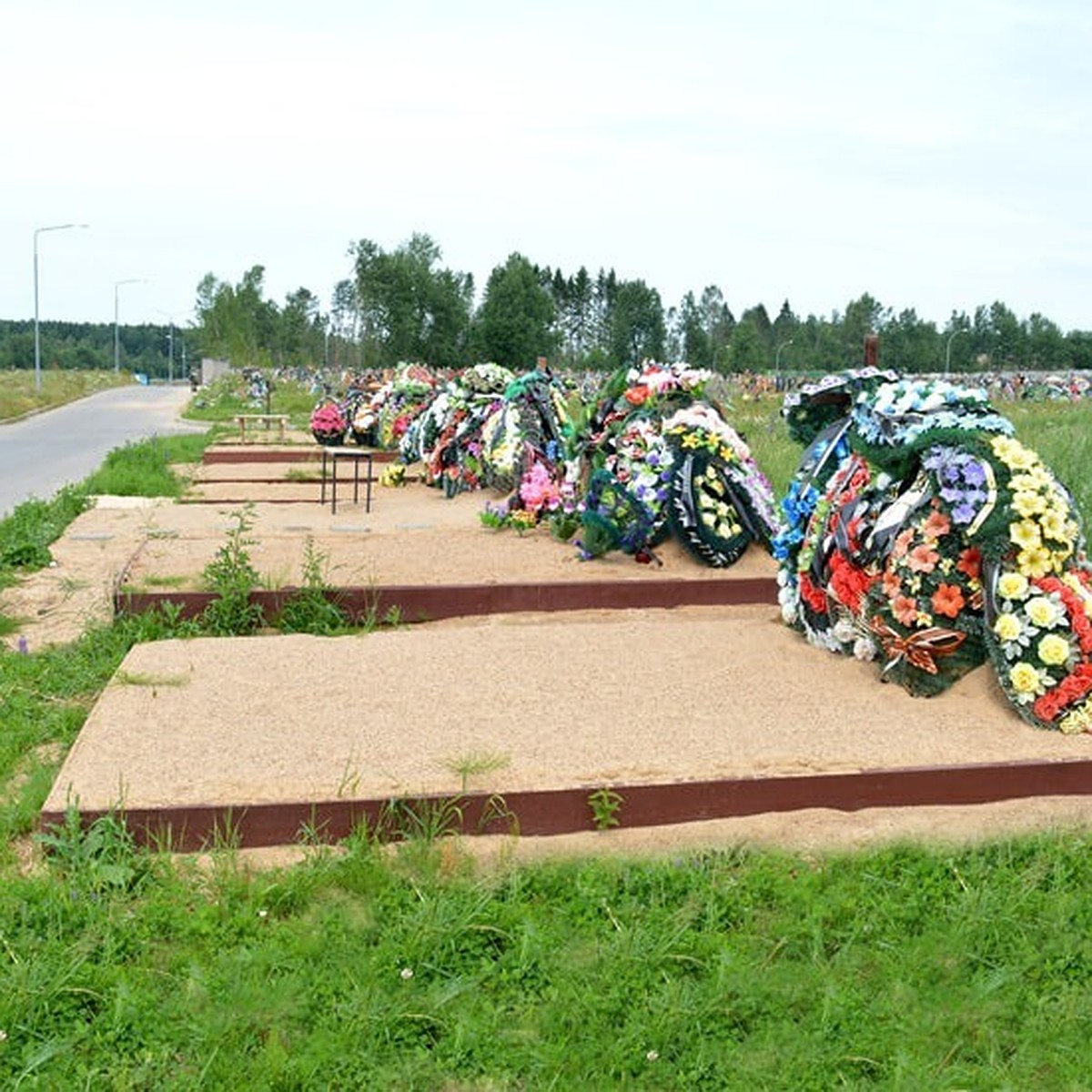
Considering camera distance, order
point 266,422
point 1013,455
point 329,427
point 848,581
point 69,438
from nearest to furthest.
Answer: 1. point 1013,455
2. point 848,581
3. point 329,427
4. point 69,438
5. point 266,422

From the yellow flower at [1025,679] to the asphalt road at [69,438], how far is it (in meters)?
11.4

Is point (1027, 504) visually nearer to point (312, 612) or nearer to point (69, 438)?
point (312, 612)

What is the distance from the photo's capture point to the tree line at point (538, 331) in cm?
5622

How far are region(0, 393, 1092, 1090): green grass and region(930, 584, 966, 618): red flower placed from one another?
4.89 ft

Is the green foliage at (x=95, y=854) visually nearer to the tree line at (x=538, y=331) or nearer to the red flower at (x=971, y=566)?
the red flower at (x=971, y=566)

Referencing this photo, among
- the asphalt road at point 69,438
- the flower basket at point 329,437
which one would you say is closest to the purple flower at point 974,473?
the asphalt road at point 69,438

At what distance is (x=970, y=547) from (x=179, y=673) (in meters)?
3.74

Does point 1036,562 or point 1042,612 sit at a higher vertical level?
Result: point 1036,562

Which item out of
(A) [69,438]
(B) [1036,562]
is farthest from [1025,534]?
(A) [69,438]

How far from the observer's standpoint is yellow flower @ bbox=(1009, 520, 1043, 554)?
224 inches

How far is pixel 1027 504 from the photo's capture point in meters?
5.72

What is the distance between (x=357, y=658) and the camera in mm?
6531

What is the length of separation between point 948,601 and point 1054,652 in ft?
1.78

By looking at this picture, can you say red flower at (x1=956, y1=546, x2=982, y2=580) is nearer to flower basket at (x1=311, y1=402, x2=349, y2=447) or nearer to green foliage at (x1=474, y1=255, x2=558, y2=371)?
flower basket at (x1=311, y1=402, x2=349, y2=447)
